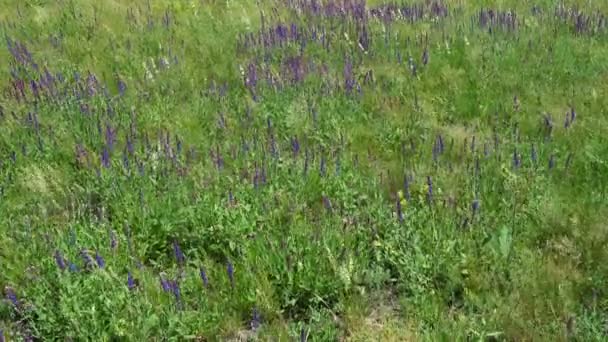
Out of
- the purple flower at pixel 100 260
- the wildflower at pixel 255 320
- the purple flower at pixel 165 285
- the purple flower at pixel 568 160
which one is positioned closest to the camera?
the wildflower at pixel 255 320

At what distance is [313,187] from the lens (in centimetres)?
402

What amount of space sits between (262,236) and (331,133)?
1.61 m

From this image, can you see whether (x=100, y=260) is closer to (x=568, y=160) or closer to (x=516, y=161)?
(x=516, y=161)

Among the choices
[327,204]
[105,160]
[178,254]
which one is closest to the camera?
[178,254]

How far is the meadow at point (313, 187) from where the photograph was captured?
9.79 ft

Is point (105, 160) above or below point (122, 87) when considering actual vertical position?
below

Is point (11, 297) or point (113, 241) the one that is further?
point (113, 241)

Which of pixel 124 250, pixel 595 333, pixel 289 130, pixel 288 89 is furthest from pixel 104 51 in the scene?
pixel 595 333

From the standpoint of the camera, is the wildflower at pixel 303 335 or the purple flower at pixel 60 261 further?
the purple flower at pixel 60 261

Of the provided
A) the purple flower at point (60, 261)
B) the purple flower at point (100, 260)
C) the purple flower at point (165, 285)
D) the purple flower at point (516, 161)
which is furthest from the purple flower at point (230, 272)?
Answer: the purple flower at point (516, 161)

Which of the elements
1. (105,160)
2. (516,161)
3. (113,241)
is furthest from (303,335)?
(105,160)

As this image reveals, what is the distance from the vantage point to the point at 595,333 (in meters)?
2.59

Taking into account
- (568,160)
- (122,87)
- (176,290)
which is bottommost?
(176,290)

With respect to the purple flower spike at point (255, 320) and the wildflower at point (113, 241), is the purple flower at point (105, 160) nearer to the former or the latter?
the wildflower at point (113, 241)
